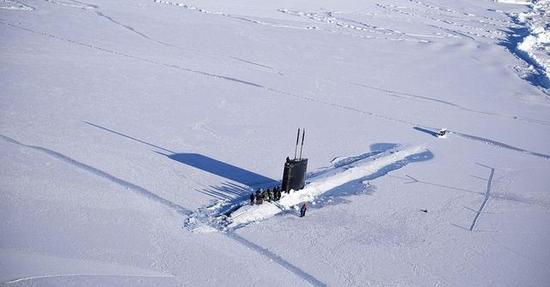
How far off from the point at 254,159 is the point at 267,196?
3.04m

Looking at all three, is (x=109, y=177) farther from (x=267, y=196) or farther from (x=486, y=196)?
(x=486, y=196)

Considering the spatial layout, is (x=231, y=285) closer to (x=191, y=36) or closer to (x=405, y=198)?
(x=405, y=198)

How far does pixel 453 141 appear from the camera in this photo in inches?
746

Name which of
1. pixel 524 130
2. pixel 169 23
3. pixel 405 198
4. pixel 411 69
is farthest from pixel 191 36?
pixel 405 198

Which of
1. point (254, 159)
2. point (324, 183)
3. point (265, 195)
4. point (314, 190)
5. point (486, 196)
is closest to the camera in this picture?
point (265, 195)

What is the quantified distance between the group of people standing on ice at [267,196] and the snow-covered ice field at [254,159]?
0.24m

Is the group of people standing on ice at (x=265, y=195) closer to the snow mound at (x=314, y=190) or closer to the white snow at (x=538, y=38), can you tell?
the snow mound at (x=314, y=190)

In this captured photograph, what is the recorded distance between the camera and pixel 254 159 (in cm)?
1523

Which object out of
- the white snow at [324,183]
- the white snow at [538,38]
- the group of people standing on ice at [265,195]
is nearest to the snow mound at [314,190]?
the white snow at [324,183]

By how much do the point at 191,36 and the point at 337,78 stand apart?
394 inches

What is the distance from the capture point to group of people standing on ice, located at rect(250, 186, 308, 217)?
1209 cm

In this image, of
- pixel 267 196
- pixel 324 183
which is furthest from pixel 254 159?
pixel 267 196

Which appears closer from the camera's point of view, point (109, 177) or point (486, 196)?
point (109, 177)

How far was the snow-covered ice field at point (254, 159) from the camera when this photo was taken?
1004 cm
